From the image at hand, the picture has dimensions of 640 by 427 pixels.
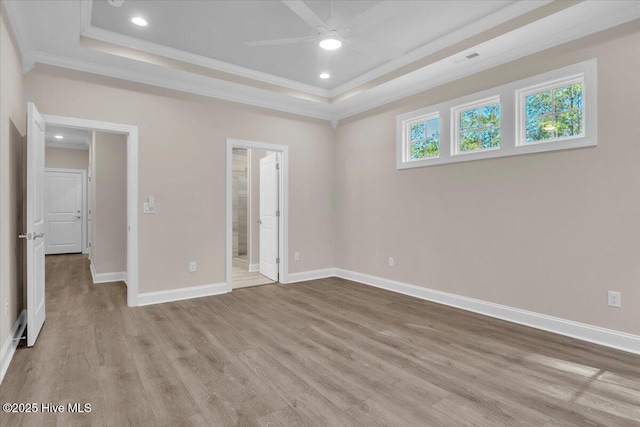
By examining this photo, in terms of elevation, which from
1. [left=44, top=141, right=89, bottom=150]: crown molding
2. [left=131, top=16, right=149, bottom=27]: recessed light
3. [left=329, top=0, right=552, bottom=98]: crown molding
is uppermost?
[left=131, top=16, right=149, bottom=27]: recessed light

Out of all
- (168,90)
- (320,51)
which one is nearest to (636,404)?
(320,51)

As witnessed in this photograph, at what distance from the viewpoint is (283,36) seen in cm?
366

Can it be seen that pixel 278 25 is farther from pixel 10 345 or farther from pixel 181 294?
pixel 10 345

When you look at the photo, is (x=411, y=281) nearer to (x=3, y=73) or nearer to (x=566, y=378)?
(x=566, y=378)

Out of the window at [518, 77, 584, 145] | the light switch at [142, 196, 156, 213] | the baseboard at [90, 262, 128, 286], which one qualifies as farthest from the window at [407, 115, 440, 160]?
the baseboard at [90, 262, 128, 286]

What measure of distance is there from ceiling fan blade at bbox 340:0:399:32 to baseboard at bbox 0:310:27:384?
377cm

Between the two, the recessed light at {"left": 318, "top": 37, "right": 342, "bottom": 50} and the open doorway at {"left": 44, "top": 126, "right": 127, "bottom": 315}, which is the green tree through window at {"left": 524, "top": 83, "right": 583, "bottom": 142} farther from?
the open doorway at {"left": 44, "top": 126, "right": 127, "bottom": 315}

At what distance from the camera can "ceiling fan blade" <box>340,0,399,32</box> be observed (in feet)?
10.1

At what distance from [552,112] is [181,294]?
476cm

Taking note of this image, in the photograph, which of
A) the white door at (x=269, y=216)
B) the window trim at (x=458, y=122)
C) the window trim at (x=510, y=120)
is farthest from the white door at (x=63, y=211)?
the window trim at (x=458, y=122)

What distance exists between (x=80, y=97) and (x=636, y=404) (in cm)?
555

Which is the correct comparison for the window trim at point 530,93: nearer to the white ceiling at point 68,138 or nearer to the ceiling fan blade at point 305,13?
the ceiling fan blade at point 305,13

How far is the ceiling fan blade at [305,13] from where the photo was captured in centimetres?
254

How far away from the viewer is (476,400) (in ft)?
6.86
